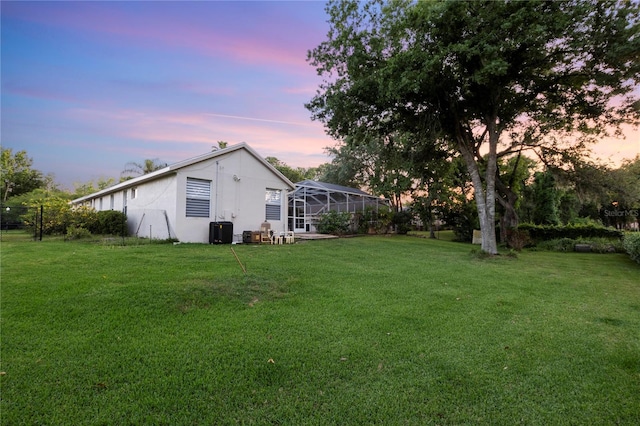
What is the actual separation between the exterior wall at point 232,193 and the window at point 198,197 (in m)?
0.16

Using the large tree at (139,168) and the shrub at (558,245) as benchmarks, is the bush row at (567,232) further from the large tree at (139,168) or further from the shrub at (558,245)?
the large tree at (139,168)

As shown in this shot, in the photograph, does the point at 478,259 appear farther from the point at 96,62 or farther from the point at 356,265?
the point at 96,62

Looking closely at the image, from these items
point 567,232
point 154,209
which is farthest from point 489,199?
point 154,209

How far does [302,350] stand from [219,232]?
9162mm

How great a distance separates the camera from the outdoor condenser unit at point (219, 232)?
11211 millimetres

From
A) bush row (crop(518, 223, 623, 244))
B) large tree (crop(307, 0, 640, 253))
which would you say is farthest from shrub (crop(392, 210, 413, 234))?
large tree (crop(307, 0, 640, 253))

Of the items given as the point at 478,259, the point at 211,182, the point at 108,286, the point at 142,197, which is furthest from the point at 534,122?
the point at 142,197

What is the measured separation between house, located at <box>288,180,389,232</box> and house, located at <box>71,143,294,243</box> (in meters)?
4.82

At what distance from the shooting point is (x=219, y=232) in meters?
11.2

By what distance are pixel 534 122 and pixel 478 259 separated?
8296mm

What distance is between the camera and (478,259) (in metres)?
9.56

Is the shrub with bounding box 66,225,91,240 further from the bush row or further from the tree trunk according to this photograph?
the bush row

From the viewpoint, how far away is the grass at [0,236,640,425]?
207 centimetres

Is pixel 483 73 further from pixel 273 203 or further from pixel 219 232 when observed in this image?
pixel 219 232
